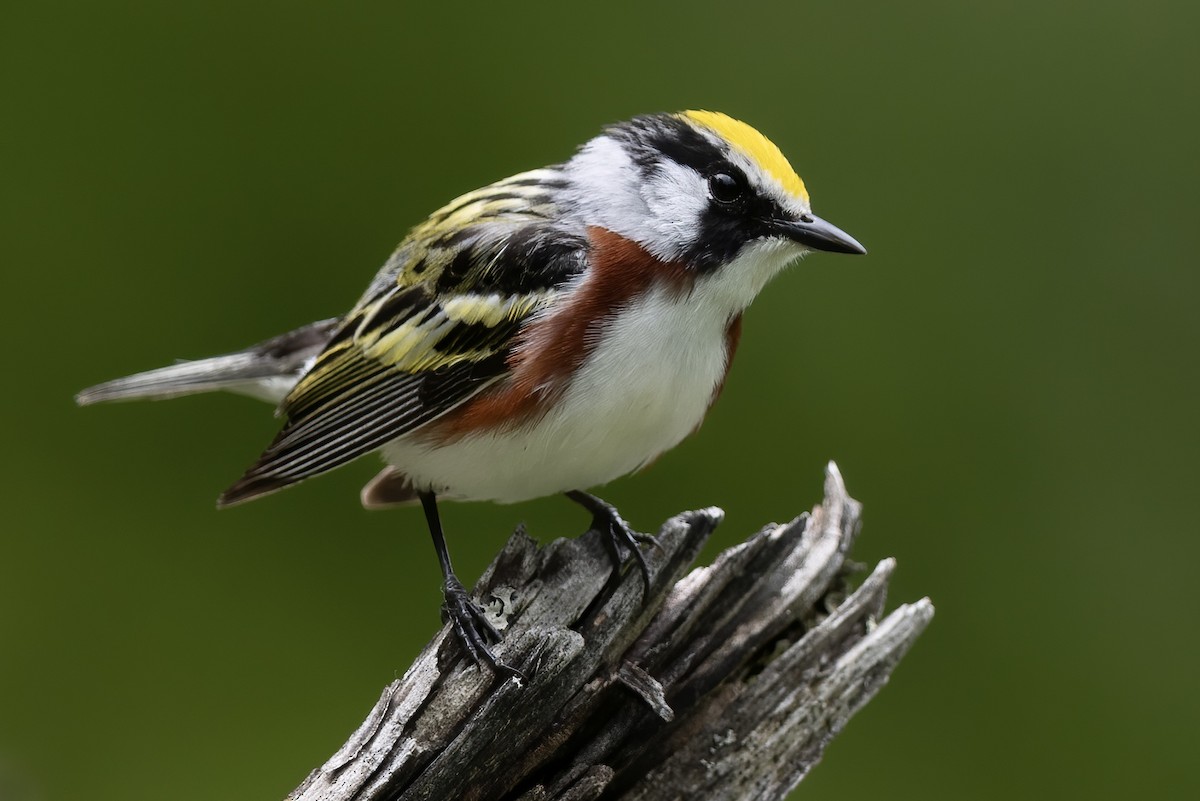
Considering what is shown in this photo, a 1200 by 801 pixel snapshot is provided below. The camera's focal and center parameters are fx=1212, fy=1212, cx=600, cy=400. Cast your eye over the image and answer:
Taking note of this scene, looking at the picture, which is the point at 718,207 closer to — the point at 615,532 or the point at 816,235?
the point at 816,235

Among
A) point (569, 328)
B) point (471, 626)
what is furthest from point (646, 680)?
point (569, 328)

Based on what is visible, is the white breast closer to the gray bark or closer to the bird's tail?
the gray bark

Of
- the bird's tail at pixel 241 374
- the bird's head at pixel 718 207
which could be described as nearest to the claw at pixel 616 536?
the bird's head at pixel 718 207

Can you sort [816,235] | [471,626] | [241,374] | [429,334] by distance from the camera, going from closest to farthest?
[471,626] < [816,235] < [429,334] < [241,374]

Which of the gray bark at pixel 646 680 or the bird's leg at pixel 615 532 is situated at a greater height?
the bird's leg at pixel 615 532

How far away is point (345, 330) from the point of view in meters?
2.93

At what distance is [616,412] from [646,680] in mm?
533

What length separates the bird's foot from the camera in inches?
88.4

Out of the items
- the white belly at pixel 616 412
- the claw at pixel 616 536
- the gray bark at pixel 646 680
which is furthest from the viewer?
the claw at pixel 616 536

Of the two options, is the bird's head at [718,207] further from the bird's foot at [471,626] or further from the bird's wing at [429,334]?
the bird's foot at [471,626]

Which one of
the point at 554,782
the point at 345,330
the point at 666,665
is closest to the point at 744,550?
the point at 666,665

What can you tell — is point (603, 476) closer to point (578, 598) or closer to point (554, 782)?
point (578, 598)

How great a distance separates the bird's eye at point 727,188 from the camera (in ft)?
8.14

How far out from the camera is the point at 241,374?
10.4 ft
